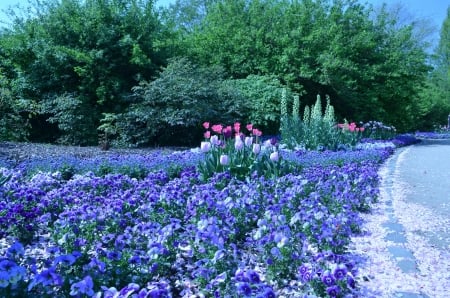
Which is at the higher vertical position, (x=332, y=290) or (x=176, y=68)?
(x=176, y=68)

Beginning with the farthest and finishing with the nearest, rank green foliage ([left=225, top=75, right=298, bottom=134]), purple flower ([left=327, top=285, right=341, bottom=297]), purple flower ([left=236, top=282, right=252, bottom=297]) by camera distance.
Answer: green foliage ([left=225, top=75, right=298, bottom=134]) → purple flower ([left=327, top=285, right=341, bottom=297]) → purple flower ([left=236, top=282, right=252, bottom=297])

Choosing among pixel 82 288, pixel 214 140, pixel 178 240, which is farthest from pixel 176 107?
pixel 82 288

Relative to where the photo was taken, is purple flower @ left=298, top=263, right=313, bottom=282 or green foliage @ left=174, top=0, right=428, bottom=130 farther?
green foliage @ left=174, top=0, right=428, bottom=130

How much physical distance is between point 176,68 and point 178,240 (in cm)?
926

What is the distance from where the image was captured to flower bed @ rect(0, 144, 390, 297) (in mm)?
2141

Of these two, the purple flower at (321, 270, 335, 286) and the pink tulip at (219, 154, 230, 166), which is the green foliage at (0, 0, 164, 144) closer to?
the pink tulip at (219, 154, 230, 166)

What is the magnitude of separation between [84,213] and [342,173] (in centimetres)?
375

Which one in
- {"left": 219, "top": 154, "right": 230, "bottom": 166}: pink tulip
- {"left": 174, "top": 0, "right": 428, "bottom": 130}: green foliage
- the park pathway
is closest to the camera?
the park pathway

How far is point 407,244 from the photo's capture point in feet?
11.7

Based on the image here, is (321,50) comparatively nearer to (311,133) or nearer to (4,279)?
(311,133)

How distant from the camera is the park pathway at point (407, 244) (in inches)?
107

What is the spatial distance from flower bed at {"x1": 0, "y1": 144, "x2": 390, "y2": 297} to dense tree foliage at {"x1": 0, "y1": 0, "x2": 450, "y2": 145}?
680cm

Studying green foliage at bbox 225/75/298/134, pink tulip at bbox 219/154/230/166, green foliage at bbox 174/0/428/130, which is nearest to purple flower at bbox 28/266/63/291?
pink tulip at bbox 219/154/230/166

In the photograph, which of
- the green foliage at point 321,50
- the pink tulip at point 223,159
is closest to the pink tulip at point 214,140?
the pink tulip at point 223,159
